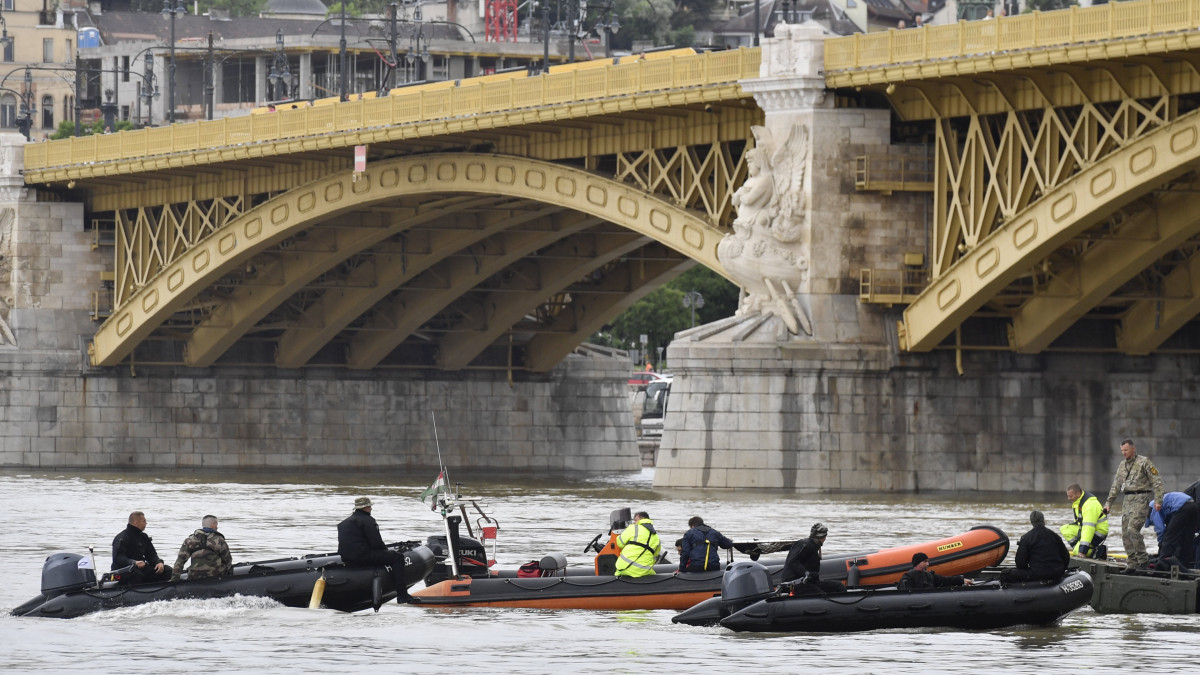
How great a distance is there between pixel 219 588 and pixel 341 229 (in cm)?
4144

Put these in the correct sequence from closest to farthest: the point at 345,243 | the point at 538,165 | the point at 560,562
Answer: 1. the point at 560,562
2. the point at 538,165
3. the point at 345,243

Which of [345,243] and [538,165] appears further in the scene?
[345,243]

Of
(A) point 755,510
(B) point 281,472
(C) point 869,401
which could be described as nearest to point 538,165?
(C) point 869,401

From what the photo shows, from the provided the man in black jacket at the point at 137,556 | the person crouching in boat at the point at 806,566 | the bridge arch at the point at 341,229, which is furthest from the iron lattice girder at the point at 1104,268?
the man in black jacket at the point at 137,556

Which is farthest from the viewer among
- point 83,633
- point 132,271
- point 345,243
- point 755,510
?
point 132,271

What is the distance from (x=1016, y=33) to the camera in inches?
1842

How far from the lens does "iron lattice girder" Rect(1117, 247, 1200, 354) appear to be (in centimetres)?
5216

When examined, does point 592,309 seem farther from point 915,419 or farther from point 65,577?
point 65,577

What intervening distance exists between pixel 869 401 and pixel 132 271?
3150 centimetres

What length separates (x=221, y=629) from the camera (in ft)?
94.9

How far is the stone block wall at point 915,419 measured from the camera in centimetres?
5122

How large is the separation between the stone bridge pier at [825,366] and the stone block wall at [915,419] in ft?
0.12

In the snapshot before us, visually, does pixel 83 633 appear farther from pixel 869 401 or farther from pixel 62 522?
pixel 869 401

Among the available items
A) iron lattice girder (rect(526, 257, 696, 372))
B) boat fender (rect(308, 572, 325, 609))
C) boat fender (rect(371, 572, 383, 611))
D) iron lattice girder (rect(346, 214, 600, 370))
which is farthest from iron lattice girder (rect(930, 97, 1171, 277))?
iron lattice girder (rect(526, 257, 696, 372))
